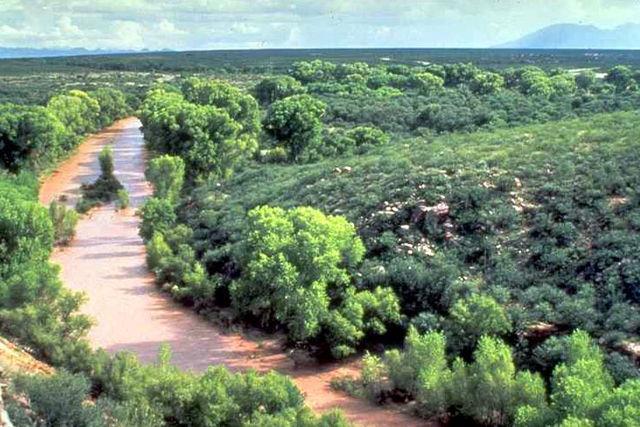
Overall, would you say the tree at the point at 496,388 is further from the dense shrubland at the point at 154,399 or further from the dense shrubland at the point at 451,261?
the dense shrubland at the point at 154,399

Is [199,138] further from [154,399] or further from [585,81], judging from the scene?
[585,81]

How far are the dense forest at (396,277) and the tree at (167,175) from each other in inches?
5.1

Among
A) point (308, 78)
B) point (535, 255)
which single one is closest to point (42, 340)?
point (535, 255)

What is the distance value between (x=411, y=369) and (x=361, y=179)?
16996 millimetres

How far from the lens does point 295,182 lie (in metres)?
40.7

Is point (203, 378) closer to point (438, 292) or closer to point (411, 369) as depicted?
point (411, 369)

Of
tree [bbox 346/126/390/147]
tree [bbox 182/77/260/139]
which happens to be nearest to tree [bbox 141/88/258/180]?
tree [bbox 182/77/260/139]

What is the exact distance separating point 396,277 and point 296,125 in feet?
90.0

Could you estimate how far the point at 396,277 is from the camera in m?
27.5

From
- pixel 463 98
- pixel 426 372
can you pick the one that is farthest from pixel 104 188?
pixel 426 372

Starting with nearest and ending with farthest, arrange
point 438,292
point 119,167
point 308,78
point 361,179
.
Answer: point 438,292 < point 361,179 < point 119,167 < point 308,78

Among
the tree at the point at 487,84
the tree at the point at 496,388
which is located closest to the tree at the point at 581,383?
the tree at the point at 496,388

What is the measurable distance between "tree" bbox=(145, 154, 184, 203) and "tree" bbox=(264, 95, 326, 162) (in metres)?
9.90

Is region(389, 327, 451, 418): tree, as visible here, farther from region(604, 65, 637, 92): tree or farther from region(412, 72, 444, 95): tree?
region(412, 72, 444, 95): tree
